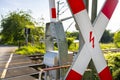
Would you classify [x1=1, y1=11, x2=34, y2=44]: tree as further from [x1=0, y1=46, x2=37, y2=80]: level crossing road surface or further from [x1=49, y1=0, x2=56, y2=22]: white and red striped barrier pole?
[x1=49, y1=0, x2=56, y2=22]: white and red striped barrier pole

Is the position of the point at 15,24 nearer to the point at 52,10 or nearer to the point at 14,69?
the point at 14,69

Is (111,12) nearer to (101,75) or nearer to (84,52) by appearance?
(84,52)

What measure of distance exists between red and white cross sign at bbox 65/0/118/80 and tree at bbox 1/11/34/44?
31.0 m

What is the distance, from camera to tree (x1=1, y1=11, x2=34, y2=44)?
3435 centimetres

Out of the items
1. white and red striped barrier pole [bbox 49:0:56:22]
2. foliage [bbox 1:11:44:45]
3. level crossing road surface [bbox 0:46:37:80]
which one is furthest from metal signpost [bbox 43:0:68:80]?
foliage [bbox 1:11:44:45]

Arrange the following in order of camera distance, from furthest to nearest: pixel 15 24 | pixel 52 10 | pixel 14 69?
A: pixel 15 24, pixel 14 69, pixel 52 10

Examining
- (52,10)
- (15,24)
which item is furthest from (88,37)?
(15,24)

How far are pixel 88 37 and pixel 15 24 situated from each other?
33.4 m

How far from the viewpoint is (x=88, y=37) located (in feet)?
7.25

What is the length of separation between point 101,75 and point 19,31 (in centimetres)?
3284

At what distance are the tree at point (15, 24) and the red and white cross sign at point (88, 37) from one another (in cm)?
3097

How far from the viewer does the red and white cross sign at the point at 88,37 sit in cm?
211

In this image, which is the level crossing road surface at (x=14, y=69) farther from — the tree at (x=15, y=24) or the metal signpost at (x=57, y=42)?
the tree at (x=15, y=24)

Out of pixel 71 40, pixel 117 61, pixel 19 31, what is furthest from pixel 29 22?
pixel 117 61
